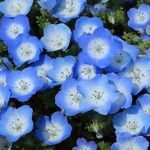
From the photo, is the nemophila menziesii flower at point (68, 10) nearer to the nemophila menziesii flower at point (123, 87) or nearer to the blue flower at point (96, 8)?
the blue flower at point (96, 8)

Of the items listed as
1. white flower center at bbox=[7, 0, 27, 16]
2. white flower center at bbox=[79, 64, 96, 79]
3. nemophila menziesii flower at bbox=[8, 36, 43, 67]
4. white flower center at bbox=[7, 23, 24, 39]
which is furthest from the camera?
white flower center at bbox=[7, 0, 27, 16]

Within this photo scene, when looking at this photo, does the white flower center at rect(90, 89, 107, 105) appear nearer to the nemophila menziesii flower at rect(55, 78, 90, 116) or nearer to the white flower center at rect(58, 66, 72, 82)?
the nemophila menziesii flower at rect(55, 78, 90, 116)

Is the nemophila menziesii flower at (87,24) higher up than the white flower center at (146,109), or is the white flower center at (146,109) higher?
the nemophila menziesii flower at (87,24)

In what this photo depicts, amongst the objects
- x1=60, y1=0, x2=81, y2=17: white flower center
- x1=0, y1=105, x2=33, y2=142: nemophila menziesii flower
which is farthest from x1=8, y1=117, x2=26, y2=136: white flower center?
x1=60, y1=0, x2=81, y2=17: white flower center

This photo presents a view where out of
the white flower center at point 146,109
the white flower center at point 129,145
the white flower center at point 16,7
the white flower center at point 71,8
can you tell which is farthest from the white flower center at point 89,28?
the white flower center at point 129,145

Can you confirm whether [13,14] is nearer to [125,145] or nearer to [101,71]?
[101,71]

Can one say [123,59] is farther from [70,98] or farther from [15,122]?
[15,122]
